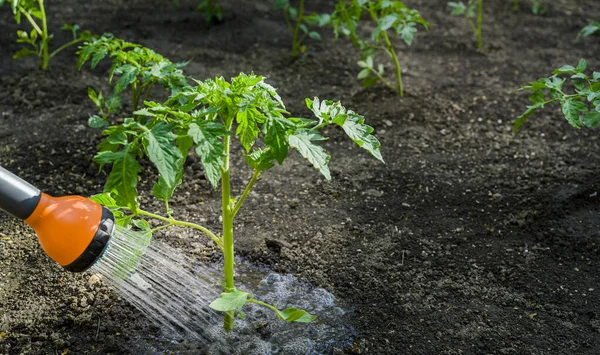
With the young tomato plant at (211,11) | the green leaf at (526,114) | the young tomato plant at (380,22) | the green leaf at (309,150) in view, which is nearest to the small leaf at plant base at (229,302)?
the green leaf at (309,150)

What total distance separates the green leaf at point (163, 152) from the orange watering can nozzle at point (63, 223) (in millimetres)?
197

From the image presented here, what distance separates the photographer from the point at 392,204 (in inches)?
104

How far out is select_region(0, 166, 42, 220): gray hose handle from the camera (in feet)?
4.67

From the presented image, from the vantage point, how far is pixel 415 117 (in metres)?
3.25

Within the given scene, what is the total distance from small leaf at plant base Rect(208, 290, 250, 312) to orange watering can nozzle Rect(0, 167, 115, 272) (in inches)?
13.6

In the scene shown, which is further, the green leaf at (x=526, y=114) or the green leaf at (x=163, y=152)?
the green leaf at (x=526, y=114)

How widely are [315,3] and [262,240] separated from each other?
8.46 ft

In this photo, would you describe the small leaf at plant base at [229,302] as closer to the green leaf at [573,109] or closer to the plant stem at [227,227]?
the plant stem at [227,227]

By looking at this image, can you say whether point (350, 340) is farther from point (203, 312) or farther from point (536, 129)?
point (536, 129)

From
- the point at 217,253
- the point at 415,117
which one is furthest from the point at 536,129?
the point at 217,253

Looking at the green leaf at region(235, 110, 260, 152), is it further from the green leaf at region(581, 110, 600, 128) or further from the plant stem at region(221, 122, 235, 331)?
the green leaf at region(581, 110, 600, 128)

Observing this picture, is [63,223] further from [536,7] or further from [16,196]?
[536,7]

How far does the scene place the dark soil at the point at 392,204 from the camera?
205 cm

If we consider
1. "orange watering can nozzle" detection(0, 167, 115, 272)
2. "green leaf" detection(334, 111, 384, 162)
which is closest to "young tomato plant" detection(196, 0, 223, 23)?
"green leaf" detection(334, 111, 384, 162)
